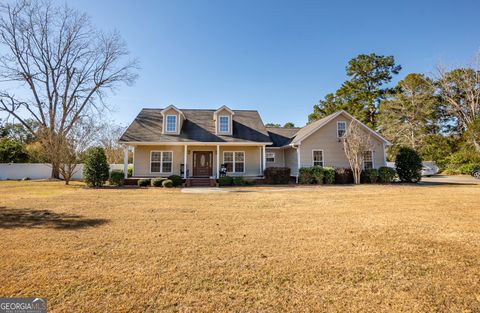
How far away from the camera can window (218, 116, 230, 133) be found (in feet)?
58.1

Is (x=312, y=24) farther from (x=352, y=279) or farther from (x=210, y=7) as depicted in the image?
(x=352, y=279)

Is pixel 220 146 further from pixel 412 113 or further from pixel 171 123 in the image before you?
pixel 412 113

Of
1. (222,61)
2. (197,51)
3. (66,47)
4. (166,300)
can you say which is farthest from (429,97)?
(66,47)

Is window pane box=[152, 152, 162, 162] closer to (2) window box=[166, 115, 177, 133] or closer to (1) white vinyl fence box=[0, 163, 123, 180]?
(2) window box=[166, 115, 177, 133]

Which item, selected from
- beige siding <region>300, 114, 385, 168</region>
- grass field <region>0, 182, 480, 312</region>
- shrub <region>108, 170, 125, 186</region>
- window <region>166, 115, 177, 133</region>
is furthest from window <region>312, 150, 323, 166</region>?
shrub <region>108, 170, 125, 186</region>

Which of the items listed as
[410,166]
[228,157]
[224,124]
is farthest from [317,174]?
[224,124]

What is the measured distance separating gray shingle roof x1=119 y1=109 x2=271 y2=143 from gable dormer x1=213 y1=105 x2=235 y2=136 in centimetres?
49

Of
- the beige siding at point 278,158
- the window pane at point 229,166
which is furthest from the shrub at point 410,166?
the window pane at point 229,166

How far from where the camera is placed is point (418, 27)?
13133mm

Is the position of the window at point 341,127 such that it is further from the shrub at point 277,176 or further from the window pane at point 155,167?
the window pane at point 155,167

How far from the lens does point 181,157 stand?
17.1 meters

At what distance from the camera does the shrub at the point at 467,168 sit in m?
21.5

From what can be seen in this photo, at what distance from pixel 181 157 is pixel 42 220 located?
37.1ft

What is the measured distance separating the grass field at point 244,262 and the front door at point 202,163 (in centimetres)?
1069
